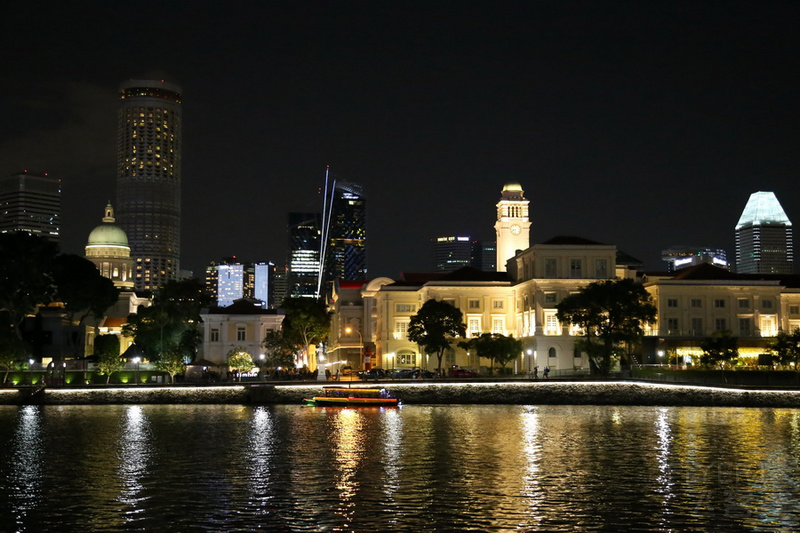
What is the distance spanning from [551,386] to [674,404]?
37.5ft

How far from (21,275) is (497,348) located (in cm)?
5650

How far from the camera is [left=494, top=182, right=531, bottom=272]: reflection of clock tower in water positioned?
15700 cm

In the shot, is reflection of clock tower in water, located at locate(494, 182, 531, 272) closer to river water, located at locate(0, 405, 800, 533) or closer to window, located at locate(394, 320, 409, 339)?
window, located at locate(394, 320, 409, 339)

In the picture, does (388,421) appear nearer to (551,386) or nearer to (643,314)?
(551,386)

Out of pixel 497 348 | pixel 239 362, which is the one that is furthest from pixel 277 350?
pixel 497 348

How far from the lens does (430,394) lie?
3802 inches

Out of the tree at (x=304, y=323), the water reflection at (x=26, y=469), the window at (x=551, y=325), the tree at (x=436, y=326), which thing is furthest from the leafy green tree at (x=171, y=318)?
the water reflection at (x=26, y=469)

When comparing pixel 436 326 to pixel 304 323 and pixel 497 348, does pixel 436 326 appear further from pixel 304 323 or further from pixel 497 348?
pixel 304 323

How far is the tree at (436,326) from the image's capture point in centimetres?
12119

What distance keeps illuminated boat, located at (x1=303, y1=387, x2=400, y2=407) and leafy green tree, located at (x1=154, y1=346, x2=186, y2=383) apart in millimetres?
24938

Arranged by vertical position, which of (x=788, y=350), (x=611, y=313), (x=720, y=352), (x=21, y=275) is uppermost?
(x=21, y=275)

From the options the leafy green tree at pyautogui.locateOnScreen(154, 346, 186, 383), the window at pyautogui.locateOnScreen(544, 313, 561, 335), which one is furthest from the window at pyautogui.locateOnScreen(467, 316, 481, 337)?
the leafy green tree at pyautogui.locateOnScreen(154, 346, 186, 383)

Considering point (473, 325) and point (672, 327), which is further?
point (473, 325)

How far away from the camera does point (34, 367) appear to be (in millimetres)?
121125
